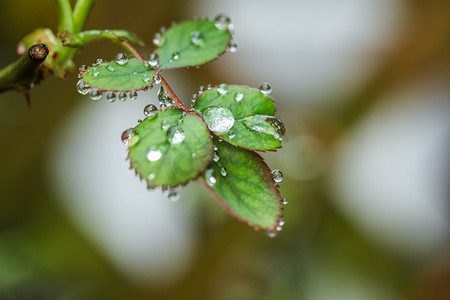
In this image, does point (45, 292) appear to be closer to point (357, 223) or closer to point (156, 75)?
point (156, 75)

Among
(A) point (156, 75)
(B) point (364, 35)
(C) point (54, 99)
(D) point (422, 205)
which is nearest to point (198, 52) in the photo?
(A) point (156, 75)

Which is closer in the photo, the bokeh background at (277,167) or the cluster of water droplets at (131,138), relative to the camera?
the cluster of water droplets at (131,138)

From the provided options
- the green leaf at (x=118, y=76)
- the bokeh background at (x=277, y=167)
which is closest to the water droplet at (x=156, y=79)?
the green leaf at (x=118, y=76)

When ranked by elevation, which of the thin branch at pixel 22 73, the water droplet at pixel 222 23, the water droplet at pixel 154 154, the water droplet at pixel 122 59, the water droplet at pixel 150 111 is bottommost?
the water droplet at pixel 154 154

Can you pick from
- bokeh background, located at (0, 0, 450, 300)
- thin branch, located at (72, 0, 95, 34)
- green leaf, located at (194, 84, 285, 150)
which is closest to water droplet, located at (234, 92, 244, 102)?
green leaf, located at (194, 84, 285, 150)

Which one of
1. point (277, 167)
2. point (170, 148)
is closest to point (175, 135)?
point (170, 148)

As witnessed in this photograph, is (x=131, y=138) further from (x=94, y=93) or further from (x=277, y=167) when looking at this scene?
(x=277, y=167)

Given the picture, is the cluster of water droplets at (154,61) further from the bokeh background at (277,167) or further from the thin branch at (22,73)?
the bokeh background at (277,167)

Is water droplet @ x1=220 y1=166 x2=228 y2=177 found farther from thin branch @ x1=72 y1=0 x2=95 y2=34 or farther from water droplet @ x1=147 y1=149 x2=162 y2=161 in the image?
thin branch @ x1=72 y1=0 x2=95 y2=34
